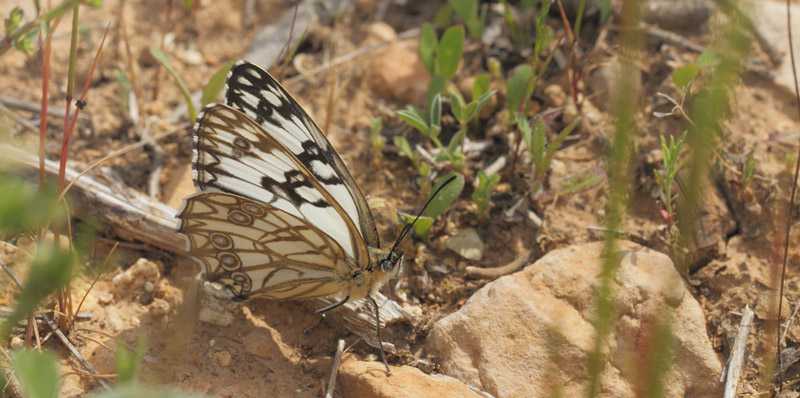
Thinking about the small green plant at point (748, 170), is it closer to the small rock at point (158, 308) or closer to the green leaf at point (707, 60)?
the green leaf at point (707, 60)

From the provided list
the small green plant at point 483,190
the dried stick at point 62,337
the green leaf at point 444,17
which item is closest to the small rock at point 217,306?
the dried stick at point 62,337

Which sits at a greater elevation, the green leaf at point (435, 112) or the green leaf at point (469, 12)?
the green leaf at point (469, 12)

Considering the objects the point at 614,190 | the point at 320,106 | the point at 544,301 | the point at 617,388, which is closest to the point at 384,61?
the point at 320,106

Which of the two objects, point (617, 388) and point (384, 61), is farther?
point (384, 61)

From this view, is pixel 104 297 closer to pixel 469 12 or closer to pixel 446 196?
pixel 446 196

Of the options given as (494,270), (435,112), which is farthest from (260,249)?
(435,112)

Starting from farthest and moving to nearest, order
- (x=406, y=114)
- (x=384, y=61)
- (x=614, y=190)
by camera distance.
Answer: (x=384, y=61), (x=406, y=114), (x=614, y=190)

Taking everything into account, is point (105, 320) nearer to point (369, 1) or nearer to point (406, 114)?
point (406, 114)
